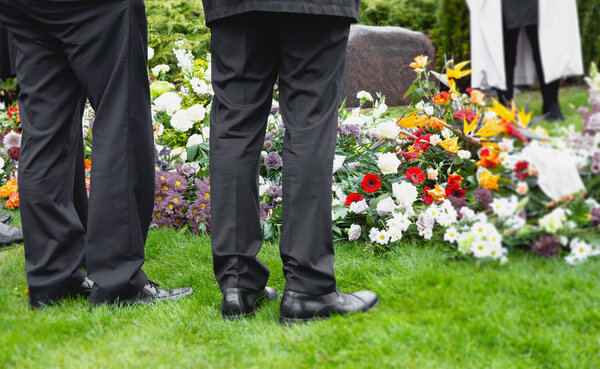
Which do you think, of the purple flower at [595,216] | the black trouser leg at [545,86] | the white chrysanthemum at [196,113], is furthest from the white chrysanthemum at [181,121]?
the black trouser leg at [545,86]

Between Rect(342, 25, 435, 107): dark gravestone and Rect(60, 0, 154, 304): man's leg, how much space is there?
3722 mm

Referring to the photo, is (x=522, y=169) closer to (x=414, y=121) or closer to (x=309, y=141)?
(x=309, y=141)

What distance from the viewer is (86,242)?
250cm

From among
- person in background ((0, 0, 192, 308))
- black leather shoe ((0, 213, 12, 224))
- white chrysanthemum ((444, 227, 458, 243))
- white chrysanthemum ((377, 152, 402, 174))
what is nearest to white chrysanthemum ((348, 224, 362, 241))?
white chrysanthemum ((377, 152, 402, 174))

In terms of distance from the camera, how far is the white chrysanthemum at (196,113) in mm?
4152

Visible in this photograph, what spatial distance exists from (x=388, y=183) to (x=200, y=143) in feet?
4.60

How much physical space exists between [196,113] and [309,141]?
6.98 ft

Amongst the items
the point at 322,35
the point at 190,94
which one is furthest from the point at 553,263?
the point at 190,94

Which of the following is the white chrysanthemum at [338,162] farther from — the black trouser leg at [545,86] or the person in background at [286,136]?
the black trouser leg at [545,86]

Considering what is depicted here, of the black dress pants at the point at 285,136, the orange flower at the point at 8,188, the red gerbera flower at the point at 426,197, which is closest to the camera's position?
the black dress pants at the point at 285,136

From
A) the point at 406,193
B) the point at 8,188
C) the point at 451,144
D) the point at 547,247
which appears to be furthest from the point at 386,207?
the point at 8,188

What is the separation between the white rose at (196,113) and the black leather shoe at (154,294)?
1.68 m

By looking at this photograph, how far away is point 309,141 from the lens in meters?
2.19

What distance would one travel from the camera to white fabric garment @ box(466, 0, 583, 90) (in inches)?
256
